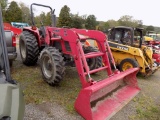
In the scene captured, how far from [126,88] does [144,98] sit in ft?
1.61

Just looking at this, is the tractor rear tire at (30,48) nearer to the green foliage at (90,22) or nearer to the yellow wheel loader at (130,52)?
the yellow wheel loader at (130,52)

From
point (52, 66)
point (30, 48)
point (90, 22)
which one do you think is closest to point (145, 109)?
point (52, 66)

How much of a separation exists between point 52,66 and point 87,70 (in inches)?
36.1

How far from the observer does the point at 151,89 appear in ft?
17.3

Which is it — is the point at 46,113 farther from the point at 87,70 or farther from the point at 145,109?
the point at 145,109

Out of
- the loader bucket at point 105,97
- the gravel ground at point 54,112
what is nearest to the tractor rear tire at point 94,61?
the loader bucket at point 105,97

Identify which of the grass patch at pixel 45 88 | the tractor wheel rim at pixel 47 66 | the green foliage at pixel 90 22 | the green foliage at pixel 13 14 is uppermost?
the green foliage at pixel 13 14

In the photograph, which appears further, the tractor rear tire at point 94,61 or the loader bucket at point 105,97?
the tractor rear tire at point 94,61

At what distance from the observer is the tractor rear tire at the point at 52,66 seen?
4.05 m

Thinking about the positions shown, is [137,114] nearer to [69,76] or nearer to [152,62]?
[69,76]

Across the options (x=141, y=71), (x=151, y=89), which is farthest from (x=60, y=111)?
(x=141, y=71)

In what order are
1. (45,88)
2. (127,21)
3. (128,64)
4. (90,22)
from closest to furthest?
(45,88) < (128,64) < (90,22) < (127,21)

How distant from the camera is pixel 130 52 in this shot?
21.7 feet

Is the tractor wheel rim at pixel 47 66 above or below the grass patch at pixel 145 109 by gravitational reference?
above
